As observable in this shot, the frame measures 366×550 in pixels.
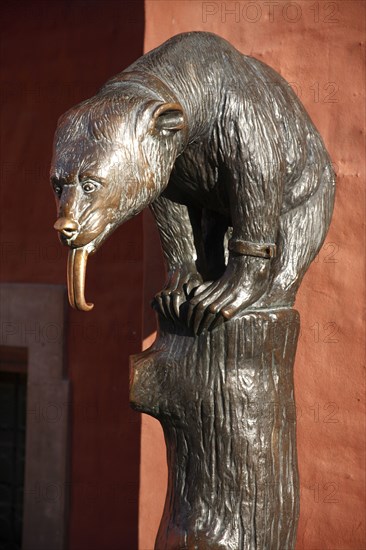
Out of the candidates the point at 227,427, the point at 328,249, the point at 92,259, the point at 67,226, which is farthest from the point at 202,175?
the point at 92,259

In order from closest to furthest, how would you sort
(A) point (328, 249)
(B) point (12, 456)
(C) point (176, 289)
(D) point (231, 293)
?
1. (D) point (231, 293)
2. (C) point (176, 289)
3. (A) point (328, 249)
4. (B) point (12, 456)

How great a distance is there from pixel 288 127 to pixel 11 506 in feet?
6.47

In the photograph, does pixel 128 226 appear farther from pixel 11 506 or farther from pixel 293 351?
pixel 11 506

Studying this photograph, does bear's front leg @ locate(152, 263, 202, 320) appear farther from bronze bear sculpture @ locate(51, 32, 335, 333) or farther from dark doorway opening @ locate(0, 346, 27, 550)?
dark doorway opening @ locate(0, 346, 27, 550)

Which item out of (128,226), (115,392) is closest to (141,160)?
(128,226)

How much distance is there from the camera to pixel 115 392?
89.4 inches

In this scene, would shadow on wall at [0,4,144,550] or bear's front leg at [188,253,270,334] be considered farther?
shadow on wall at [0,4,144,550]

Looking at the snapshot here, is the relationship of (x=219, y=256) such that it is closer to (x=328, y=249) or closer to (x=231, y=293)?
(x=231, y=293)

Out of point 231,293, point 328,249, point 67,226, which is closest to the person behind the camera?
point 67,226

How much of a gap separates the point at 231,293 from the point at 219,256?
0.56 ft

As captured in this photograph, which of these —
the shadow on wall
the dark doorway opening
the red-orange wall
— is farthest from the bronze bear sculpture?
the dark doorway opening

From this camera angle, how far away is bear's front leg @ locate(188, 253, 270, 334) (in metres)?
1.27

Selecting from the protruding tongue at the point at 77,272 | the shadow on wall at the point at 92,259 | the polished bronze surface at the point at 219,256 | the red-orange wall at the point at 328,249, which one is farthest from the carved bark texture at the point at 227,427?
the shadow on wall at the point at 92,259

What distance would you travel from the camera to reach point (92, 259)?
230cm
